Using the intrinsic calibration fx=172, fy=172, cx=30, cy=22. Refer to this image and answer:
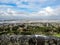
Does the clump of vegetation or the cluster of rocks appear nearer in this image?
the cluster of rocks

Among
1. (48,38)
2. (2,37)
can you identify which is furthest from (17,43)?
(48,38)

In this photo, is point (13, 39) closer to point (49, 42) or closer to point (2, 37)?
point (2, 37)

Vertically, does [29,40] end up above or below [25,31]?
above

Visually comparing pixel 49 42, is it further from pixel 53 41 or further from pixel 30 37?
pixel 30 37

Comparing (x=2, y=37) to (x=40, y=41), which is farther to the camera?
(x=2, y=37)

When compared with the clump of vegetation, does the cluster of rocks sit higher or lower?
higher

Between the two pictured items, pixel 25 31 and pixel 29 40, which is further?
pixel 25 31

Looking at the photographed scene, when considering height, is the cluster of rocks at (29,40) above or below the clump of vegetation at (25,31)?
above

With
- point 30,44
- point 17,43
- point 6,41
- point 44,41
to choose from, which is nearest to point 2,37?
point 6,41

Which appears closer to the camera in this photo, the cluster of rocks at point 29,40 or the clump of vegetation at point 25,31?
the cluster of rocks at point 29,40
